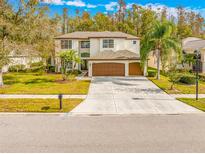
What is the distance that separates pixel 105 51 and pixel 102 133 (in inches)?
1015

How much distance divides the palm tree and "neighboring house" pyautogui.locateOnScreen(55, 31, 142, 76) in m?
4.63

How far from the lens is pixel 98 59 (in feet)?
100

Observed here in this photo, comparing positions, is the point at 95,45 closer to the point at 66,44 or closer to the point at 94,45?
the point at 94,45

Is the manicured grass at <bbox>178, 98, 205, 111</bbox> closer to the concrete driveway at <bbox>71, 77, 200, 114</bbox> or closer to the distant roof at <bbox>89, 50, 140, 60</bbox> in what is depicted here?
the concrete driveway at <bbox>71, 77, 200, 114</bbox>

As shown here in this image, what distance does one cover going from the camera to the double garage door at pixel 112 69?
30.8 m

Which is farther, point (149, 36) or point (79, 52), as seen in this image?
point (79, 52)

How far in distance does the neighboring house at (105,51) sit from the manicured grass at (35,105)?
52.1 ft

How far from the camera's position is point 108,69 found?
30906mm

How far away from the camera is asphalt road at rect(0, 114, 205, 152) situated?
717 cm

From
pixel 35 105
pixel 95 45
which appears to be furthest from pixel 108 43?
pixel 35 105

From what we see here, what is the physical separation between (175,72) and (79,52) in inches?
752

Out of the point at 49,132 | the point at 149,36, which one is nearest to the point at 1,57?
the point at 49,132

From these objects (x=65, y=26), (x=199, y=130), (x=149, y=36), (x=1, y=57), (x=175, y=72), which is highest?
(x=65, y=26)

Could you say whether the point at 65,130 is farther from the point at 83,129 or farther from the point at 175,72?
the point at 175,72
